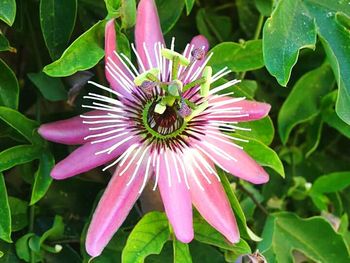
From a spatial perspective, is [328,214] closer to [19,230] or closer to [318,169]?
[318,169]

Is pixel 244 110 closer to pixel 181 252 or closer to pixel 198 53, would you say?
pixel 198 53

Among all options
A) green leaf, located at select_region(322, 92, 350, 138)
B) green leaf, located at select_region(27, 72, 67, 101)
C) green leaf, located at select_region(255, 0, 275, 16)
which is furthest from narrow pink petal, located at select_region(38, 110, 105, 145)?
green leaf, located at select_region(322, 92, 350, 138)

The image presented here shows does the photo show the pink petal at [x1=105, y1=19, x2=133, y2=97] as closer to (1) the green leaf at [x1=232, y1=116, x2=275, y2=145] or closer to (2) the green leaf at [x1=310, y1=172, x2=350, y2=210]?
(1) the green leaf at [x1=232, y1=116, x2=275, y2=145]

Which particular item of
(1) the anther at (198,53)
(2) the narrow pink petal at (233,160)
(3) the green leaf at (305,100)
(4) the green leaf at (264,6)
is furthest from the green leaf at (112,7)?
(3) the green leaf at (305,100)

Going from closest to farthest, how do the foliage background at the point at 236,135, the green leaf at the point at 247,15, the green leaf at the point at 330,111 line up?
the foliage background at the point at 236,135, the green leaf at the point at 330,111, the green leaf at the point at 247,15

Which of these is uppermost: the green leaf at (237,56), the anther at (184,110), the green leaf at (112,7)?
the green leaf at (112,7)

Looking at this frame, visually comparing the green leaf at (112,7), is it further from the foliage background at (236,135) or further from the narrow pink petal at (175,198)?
the narrow pink petal at (175,198)
